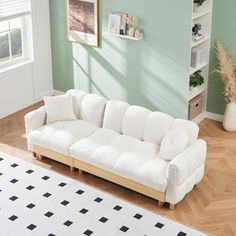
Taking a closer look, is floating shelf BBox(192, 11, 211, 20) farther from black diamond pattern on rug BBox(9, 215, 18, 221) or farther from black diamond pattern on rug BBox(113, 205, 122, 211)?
black diamond pattern on rug BBox(9, 215, 18, 221)

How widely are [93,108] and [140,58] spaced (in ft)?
4.03

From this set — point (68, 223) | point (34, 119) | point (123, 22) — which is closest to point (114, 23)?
point (123, 22)

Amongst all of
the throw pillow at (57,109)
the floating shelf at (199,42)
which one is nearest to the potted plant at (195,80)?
the floating shelf at (199,42)

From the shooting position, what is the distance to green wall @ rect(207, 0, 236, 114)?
773 centimetres

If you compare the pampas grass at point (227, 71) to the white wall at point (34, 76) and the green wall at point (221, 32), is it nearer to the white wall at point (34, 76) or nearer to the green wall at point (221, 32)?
the green wall at point (221, 32)

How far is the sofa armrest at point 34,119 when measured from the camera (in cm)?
720

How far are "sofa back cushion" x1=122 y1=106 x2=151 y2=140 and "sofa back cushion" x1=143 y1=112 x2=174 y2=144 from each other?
8 centimetres

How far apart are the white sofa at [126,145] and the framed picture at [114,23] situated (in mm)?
1200

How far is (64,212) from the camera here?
6.06m

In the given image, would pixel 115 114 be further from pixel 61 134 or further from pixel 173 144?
pixel 173 144

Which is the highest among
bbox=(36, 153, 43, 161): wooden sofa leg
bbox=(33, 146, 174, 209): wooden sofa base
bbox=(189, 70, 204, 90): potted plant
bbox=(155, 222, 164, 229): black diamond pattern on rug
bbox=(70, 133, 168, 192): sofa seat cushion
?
bbox=(189, 70, 204, 90): potted plant

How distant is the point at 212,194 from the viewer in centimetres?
645

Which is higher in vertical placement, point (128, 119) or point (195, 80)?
point (195, 80)

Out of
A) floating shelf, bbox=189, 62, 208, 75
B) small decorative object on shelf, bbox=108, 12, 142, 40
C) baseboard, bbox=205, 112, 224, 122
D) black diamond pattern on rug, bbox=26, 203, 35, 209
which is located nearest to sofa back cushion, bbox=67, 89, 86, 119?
small decorative object on shelf, bbox=108, 12, 142, 40
